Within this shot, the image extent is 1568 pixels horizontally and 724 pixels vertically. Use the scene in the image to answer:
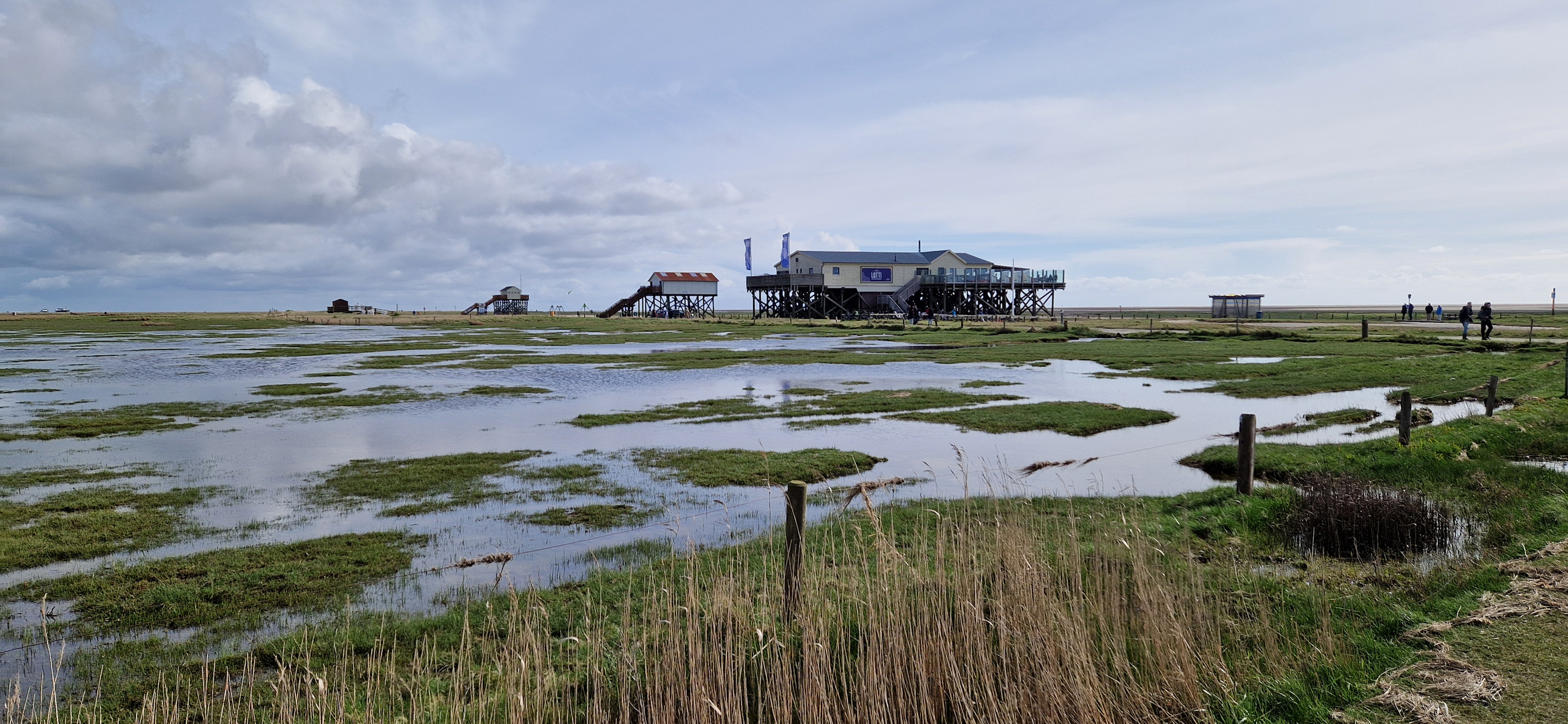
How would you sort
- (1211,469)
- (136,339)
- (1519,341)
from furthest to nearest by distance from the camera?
(136,339)
(1519,341)
(1211,469)

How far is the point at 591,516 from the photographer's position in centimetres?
1298

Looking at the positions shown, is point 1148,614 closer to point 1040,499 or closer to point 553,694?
point 553,694

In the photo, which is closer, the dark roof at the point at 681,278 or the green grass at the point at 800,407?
the green grass at the point at 800,407

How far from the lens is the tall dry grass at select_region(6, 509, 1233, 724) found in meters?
5.84

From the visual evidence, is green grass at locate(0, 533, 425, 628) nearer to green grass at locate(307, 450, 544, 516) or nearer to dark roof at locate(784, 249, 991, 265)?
green grass at locate(307, 450, 544, 516)

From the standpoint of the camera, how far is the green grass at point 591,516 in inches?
495

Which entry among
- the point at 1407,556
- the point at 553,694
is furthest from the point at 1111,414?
the point at 553,694

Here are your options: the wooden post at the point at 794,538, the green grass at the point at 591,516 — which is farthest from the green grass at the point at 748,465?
the wooden post at the point at 794,538

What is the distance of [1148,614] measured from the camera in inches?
258

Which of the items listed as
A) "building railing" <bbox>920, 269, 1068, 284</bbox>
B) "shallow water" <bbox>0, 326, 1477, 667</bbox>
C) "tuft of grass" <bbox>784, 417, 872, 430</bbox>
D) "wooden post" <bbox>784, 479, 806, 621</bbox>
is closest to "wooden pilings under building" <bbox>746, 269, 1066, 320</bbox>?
"building railing" <bbox>920, 269, 1068, 284</bbox>

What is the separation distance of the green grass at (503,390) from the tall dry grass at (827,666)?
77.7 feet

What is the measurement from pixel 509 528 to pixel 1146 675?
9220 millimetres

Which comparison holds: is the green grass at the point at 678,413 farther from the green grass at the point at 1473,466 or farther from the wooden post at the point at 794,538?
the wooden post at the point at 794,538

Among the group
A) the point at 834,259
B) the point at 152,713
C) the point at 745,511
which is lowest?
the point at 745,511
